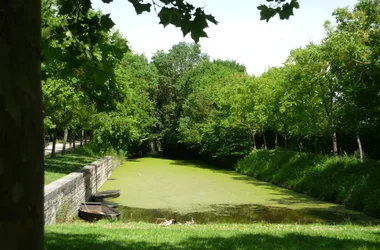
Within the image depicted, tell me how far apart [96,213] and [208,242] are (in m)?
8.30

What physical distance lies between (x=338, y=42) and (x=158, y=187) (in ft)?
39.7

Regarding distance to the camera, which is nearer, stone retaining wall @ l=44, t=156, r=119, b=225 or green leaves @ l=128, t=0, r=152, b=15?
green leaves @ l=128, t=0, r=152, b=15

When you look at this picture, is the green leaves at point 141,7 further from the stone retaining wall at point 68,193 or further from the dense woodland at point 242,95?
the stone retaining wall at point 68,193

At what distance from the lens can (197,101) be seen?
4534 centimetres

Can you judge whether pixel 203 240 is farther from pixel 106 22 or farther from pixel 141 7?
pixel 106 22

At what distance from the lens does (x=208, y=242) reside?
7262 millimetres

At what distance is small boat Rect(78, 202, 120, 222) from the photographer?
14.5 meters

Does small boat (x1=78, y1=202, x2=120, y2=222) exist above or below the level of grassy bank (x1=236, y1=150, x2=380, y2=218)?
below

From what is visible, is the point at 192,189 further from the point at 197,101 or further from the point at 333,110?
the point at 197,101

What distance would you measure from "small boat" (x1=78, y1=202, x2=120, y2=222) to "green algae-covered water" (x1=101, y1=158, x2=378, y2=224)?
101 centimetres

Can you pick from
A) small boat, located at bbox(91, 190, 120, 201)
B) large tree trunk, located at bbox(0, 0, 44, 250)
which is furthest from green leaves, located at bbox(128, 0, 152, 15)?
small boat, located at bbox(91, 190, 120, 201)

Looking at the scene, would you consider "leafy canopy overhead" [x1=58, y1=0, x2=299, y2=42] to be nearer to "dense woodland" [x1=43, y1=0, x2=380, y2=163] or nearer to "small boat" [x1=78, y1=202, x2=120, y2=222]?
"dense woodland" [x1=43, y1=0, x2=380, y2=163]

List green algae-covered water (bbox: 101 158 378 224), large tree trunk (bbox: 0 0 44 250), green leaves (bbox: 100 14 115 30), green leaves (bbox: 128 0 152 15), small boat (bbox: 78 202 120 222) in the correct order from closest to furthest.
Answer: large tree trunk (bbox: 0 0 44 250) < green leaves (bbox: 100 14 115 30) < green leaves (bbox: 128 0 152 15) < small boat (bbox: 78 202 120 222) < green algae-covered water (bbox: 101 158 378 224)

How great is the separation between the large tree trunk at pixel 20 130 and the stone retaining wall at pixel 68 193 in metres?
9.31
